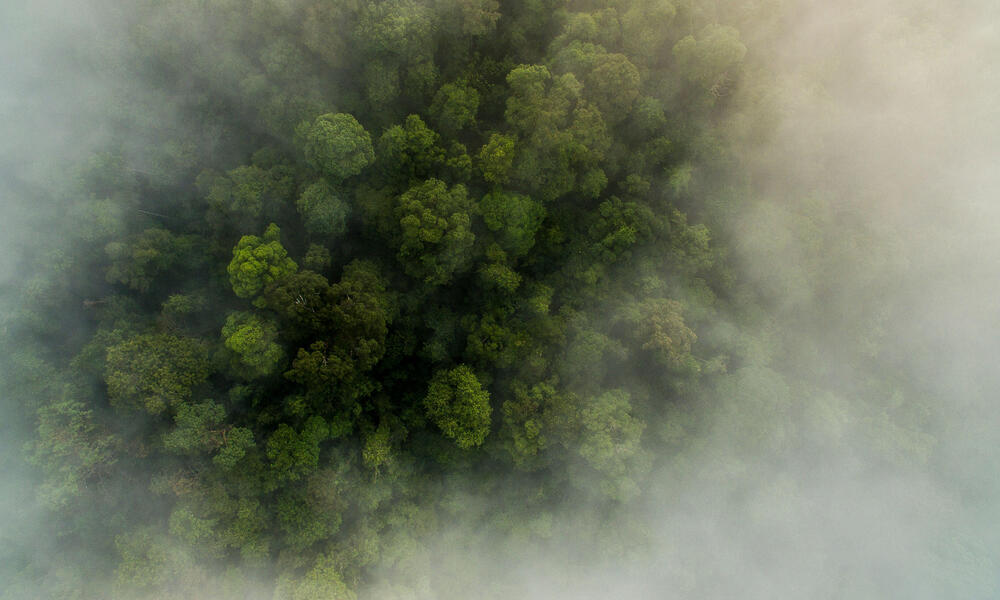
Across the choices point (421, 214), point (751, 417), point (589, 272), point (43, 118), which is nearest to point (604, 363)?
point (589, 272)

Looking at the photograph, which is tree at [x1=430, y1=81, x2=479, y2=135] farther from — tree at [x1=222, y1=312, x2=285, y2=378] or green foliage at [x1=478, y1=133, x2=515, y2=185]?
tree at [x1=222, y1=312, x2=285, y2=378]

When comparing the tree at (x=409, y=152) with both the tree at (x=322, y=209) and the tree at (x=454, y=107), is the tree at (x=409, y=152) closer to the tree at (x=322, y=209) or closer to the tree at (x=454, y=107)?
the tree at (x=454, y=107)

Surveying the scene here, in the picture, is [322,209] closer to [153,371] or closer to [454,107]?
[454,107]

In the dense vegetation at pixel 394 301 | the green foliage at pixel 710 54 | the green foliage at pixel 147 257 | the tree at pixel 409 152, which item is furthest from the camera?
the tree at pixel 409 152

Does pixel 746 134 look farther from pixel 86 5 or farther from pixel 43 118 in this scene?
pixel 43 118

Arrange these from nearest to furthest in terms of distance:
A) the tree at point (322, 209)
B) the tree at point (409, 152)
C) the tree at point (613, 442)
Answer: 1. the tree at point (613, 442)
2. the tree at point (322, 209)
3. the tree at point (409, 152)

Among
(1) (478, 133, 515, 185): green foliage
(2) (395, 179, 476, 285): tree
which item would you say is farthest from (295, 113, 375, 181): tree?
(1) (478, 133, 515, 185): green foliage

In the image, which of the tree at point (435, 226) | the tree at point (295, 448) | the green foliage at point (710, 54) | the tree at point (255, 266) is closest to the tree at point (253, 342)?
the tree at point (255, 266)
